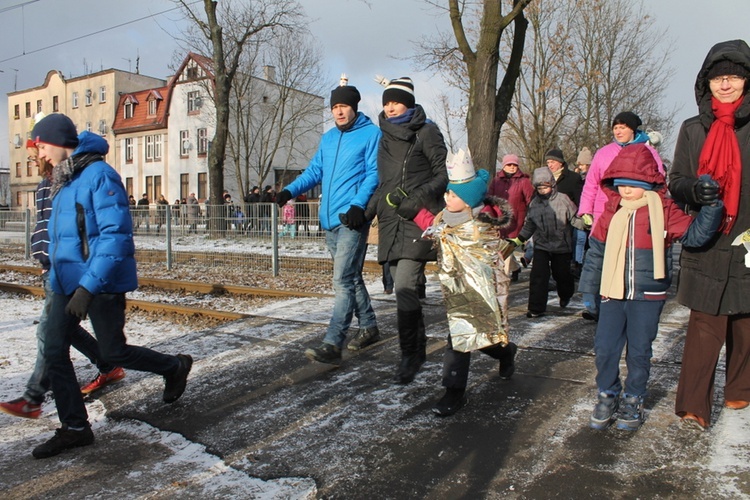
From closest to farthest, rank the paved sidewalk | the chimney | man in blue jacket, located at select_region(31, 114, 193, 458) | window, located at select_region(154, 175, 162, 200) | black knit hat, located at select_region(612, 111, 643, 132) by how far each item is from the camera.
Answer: the paved sidewalk → man in blue jacket, located at select_region(31, 114, 193, 458) → black knit hat, located at select_region(612, 111, 643, 132) → the chimney → window, located at select_region(154, 175, 162, 200)

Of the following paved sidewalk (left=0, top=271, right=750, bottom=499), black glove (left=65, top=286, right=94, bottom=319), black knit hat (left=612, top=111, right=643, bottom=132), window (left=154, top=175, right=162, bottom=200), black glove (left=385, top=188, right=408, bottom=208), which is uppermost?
window (left=154, top=175, right=162, bottom=200)

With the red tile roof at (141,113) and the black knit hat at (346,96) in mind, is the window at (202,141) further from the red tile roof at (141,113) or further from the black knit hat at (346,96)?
the black knit hat at (346,96)

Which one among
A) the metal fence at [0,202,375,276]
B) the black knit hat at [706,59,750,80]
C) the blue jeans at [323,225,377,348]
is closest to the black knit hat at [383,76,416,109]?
the blue jeans at [323,225,377,348]

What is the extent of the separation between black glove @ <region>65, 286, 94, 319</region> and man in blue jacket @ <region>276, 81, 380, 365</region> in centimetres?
190

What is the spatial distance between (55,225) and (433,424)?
8.09ft

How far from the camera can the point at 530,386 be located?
4.29 m

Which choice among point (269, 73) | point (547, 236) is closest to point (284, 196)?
point (547, 236)

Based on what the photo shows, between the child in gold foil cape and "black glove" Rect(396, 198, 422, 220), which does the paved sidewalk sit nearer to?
the child in gold foil cape

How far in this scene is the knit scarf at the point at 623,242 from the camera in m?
3.39

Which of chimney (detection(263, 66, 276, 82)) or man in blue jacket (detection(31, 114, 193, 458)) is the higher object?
chimney (detection(263, 66, 276, 82))

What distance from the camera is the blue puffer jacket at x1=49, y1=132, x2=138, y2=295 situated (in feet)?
11.3

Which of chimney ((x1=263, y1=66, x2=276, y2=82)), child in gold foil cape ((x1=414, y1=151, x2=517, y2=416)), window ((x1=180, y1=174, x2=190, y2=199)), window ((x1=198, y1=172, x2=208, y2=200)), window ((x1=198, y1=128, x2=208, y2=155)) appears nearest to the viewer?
child in gold foil cape ((x1=414, y1=151, x2=517, y2=416))

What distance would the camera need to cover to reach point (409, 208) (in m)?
4.11

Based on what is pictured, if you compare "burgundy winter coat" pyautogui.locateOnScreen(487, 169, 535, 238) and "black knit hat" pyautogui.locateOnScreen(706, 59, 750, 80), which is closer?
"black knit hat" pyautogui.locateOnScreen(706, 59, 750, 80)
